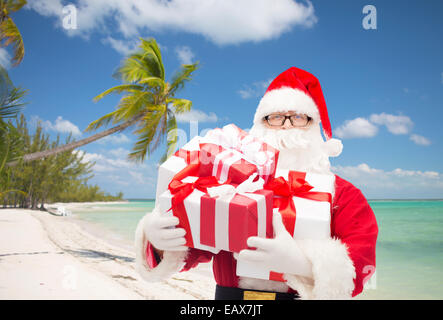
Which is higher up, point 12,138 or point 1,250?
point 12,138

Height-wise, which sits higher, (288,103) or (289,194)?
(288,103)

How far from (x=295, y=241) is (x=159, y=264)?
2.22 ft

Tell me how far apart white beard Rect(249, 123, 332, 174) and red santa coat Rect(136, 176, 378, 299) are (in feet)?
0.45

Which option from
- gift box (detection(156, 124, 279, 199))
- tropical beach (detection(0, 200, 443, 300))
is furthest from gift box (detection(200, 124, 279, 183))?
tropical beach (detection(0, 200, 443, 300))

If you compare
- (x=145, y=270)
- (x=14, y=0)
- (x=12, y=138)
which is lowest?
(x=145, y=270)

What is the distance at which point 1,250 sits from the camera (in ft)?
23.7

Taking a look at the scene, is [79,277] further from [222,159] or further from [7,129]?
[222,159]

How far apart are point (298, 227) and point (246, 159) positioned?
0.33 meters

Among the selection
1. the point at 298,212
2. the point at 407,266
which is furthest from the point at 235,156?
the point at 407,266

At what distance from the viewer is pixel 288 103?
165cm

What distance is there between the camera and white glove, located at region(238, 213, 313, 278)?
1.06 metres

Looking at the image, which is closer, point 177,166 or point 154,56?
point 177,166
